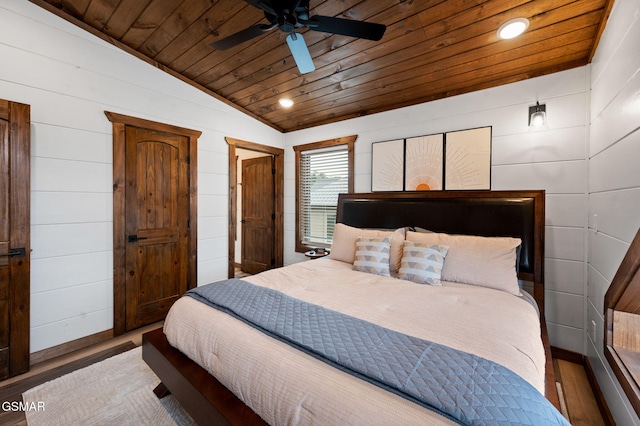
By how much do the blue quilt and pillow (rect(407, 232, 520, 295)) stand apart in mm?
1144

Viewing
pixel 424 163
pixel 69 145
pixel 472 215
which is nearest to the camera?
pixel 69 145

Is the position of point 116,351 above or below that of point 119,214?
below

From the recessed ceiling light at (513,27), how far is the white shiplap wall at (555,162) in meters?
0.74

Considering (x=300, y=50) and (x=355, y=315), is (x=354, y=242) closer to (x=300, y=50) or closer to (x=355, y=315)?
(x=355, y=315)

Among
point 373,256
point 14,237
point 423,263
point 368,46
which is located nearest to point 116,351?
point 14,237

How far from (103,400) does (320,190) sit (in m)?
3.26

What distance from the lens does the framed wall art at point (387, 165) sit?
10.9ft

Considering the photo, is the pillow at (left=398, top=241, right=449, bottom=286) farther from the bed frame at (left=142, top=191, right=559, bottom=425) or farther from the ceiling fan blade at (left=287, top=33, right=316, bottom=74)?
the ceiling fan blade at (left=287, top=33, right=316, bottom=74)

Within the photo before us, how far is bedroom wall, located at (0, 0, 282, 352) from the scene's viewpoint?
7.70 feet

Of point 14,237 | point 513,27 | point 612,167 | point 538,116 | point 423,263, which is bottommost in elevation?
point 423,263

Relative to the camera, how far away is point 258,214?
4.88 meters

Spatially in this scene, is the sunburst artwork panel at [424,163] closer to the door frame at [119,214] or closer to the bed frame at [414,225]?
the bed frame at [414,225]

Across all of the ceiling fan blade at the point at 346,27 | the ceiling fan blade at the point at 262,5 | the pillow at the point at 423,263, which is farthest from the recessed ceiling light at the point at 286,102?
the pillow at the point at 423,263

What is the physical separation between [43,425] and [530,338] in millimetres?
2887
